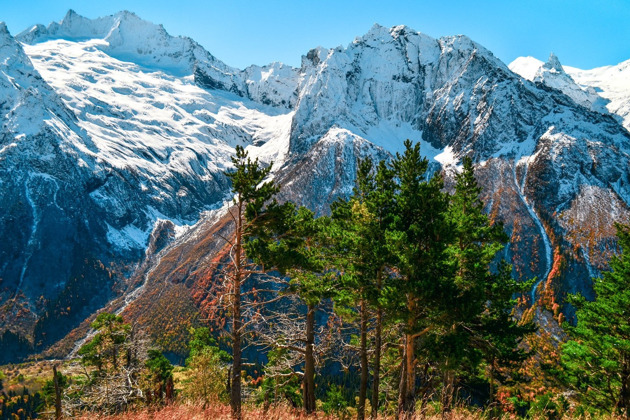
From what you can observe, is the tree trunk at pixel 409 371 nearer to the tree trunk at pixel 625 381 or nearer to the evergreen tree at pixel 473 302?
the evergreen tree at pixel 473 302

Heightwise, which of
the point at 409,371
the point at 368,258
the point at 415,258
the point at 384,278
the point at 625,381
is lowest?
the point at 625,381

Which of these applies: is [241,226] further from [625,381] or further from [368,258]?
[625,381]

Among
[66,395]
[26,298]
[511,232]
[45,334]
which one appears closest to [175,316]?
[45,334]

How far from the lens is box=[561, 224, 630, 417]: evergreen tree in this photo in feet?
55.0

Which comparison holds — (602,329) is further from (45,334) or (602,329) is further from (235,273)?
(45,334)

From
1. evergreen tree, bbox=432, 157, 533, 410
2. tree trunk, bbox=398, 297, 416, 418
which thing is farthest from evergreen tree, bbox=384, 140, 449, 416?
evergreen tree, bbox=432, 157, 533, 410

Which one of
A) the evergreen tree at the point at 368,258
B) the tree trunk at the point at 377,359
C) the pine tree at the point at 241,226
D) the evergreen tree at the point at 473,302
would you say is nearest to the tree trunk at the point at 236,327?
the pine tree at the point at 241,226

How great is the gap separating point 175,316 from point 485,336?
149899 mm

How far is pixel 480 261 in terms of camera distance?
17.8 metres

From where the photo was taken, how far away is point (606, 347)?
1734 cm

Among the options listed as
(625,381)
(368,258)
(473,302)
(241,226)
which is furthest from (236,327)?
(625,381)

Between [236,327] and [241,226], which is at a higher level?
[241,226]

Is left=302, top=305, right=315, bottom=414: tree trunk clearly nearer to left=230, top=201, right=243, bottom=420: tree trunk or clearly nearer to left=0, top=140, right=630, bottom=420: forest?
left=0, top=140, right=630, bottom=420: forest

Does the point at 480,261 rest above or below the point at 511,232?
below
